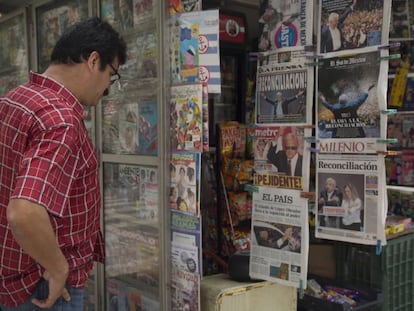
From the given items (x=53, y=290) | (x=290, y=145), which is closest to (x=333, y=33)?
(x=290, y=145)

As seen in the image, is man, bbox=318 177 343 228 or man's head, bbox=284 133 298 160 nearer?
man, bbox=318 177 343 228

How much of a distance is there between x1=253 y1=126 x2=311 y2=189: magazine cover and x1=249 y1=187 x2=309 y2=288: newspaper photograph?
0.06m

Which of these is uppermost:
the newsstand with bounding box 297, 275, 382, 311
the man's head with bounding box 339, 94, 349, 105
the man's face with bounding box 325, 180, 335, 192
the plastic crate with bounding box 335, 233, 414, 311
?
the man's head with bounding box 339, 94, 349, 105

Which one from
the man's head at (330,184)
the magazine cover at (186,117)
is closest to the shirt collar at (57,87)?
the magazine cover at (186,117)

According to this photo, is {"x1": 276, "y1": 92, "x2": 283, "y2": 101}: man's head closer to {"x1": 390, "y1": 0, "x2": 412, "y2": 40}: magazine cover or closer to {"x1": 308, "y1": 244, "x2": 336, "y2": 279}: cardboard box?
{"x1": 308, "y1": 244, "x2": 336, "y2": 279}: cardboard box

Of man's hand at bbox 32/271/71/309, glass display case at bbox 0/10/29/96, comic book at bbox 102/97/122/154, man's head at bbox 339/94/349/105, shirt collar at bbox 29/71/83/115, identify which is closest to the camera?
man's hand at bbox 32/271/71/309

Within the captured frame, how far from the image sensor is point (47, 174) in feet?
5.12

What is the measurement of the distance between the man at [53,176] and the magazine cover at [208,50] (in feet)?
1.91

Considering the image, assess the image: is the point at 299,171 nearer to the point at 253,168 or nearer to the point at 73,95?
the point at 253,168

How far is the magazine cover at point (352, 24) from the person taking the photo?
86.7 inches

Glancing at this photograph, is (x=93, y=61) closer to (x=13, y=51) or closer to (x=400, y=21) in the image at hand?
(x=400, y=21)

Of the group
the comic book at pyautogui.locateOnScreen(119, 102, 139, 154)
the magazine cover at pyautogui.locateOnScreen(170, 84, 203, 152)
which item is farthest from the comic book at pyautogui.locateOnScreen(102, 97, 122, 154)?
the magazine cover at pyautogui.locateOnScreen(170, 84, 203, 152)

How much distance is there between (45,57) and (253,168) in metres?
2.02

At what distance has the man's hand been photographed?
1.67 meters
